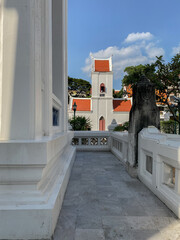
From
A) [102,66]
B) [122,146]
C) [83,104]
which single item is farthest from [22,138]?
[102,66]

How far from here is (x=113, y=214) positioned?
7.61 feet

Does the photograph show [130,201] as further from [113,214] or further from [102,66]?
[102,66]

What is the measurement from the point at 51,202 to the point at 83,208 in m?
0.87

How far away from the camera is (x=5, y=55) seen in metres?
1.97

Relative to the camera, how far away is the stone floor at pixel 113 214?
1.89 metres

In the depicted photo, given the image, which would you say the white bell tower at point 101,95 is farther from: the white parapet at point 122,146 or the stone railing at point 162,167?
the stone railing at point 162,167

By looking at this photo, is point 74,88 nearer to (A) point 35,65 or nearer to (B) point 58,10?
(B) point 58,10

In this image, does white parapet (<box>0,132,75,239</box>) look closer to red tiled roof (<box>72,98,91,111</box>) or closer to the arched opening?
Answer: red tiled roof (<box>72,98,91,111</box>)

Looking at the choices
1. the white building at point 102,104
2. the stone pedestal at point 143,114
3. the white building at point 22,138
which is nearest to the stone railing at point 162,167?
the stone pedestal at point 143,114

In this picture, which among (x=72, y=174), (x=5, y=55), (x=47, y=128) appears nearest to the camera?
(x=5, y=55)

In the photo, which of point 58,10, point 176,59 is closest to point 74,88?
point 176,59

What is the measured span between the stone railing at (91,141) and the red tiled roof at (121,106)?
24.0 metres

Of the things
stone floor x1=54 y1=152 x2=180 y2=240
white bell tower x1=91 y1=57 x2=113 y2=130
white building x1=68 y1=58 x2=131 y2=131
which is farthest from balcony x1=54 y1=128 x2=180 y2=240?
white bell tower x1=91 y1=57 x2=113 y2=130

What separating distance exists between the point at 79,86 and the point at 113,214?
51794mm
